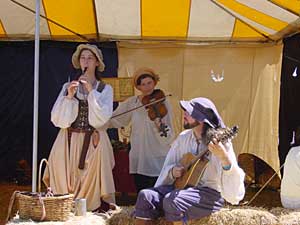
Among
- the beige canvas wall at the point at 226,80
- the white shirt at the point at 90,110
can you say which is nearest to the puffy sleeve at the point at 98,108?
the white shirt at the point at 90,110

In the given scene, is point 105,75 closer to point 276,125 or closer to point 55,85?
point 55,85

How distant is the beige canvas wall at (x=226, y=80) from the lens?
17.7 ft

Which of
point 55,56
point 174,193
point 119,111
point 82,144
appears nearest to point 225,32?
point 119,111

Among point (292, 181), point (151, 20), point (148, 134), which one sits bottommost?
point (292, 181)

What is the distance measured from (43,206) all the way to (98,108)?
2.97 ft

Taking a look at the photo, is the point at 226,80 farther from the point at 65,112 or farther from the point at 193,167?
the point at 193,167

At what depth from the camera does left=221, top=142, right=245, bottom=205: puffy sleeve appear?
2957 mm

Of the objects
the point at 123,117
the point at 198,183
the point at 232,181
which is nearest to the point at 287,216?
the point at 232,181

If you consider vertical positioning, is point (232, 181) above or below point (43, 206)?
above

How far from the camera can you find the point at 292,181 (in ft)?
11.0

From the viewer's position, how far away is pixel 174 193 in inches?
117

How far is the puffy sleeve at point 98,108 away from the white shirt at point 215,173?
0.70 m

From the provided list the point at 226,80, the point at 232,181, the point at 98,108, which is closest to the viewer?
the point at 232,181

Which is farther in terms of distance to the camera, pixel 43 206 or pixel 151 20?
pixel 151 20
